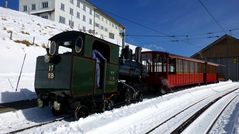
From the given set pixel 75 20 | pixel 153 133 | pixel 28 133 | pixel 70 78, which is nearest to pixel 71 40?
pixel 70 78

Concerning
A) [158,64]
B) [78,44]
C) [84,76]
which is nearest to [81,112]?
[84,76]

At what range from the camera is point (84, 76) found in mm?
9156

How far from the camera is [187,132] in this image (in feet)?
26.1

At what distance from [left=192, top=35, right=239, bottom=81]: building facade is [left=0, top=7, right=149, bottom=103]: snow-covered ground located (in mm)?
27153

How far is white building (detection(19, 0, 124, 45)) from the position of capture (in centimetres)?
5353

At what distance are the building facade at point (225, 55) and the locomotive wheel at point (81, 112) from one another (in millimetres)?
41760

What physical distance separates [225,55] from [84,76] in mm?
44293

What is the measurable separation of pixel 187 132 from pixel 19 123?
5175mm

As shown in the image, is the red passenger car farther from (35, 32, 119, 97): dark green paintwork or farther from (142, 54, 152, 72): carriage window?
(35, 32, 119, 97): dark green paintwork

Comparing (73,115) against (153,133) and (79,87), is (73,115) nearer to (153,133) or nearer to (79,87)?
(79,87)

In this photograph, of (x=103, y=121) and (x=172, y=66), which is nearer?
(x=103, y=121)

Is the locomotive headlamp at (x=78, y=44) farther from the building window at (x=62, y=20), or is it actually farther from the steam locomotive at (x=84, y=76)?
the building window at (x=62, y=20)

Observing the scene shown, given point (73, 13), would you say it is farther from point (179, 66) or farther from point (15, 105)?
point (15, 105)

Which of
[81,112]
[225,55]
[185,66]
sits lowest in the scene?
[81,112]
